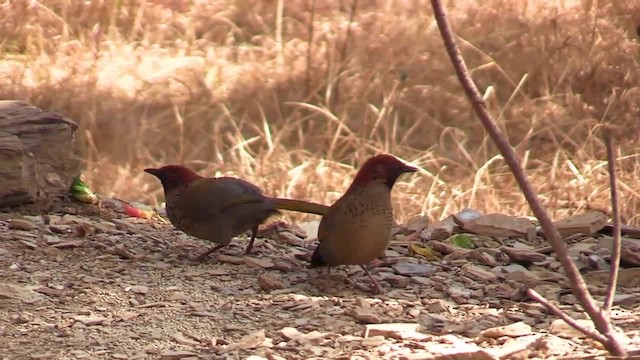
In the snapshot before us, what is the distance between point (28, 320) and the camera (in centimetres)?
372

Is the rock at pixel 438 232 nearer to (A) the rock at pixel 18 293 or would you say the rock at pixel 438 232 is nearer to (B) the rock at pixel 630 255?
(B) the rock at pixel 630 255

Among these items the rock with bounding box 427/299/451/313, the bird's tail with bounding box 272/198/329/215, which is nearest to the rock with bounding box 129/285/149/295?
the bird's tail with bounding box 272/198/329/215

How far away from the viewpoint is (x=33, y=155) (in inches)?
198

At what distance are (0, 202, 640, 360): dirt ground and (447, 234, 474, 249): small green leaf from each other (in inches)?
8.1

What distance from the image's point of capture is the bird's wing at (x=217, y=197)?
454cm

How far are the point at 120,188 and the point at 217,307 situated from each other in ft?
10.3

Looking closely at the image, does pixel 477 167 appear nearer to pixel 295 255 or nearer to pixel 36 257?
pixel 295 255

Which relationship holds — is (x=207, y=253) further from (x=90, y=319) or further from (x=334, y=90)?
(x=334, y=90)

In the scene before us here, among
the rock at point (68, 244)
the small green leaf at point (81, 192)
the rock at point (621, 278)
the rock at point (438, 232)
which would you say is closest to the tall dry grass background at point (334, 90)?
the rock at point (438, 232)

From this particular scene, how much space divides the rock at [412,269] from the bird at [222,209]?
40 cm

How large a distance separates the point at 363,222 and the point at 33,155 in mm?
1637

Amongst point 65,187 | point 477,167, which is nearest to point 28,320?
point 65,187

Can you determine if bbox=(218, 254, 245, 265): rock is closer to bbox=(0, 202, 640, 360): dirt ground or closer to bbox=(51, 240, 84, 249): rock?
bbox=(0, 202, 640, 360): dirt ground

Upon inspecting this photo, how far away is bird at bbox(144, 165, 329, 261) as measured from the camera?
4539 mm
